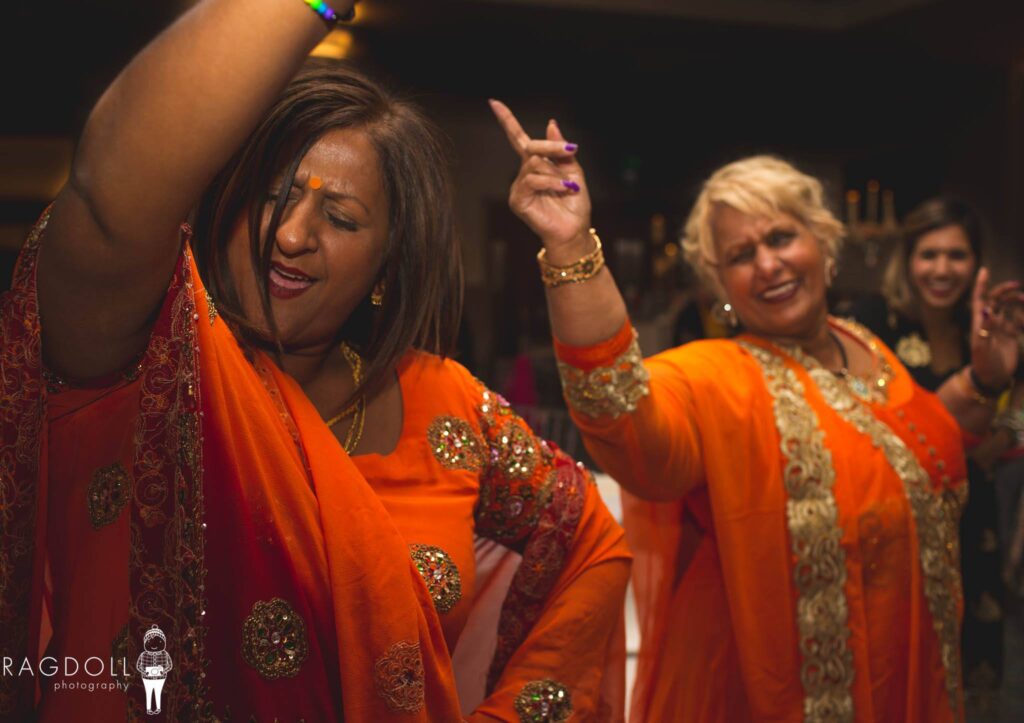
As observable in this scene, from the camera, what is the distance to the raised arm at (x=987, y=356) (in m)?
1.90

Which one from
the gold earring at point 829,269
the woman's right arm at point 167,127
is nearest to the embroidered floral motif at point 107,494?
the woman's right arm at point 167,127

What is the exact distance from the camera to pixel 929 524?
166 centimetres

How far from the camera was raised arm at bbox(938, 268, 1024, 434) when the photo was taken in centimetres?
190

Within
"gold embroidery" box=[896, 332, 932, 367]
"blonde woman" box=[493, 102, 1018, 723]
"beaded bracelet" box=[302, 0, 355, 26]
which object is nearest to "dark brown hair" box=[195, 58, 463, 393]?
"blonde woman" box=[493, 102, 1018, 723]

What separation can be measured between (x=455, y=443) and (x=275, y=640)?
0.39 meters

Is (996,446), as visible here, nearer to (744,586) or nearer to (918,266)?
(918,266)

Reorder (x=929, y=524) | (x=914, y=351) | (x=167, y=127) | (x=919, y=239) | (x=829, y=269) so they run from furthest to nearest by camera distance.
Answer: (x=919, y=239) → (x=914, y=351) → (x=829, y=269) → (x=929, y=524) → (x=167, y=127)

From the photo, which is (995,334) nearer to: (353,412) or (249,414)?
(353,412)

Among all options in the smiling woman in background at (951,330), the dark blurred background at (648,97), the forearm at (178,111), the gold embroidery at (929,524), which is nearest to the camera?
the forearm at (178,111)

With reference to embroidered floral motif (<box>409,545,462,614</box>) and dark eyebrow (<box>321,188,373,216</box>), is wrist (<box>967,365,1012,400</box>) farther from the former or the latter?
dark eyebrow (<box>321,188,373,216</box>)

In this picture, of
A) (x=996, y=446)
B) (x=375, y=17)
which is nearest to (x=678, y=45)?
(x=375, y=17)

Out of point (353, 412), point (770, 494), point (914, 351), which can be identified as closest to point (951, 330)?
point (914, 351)

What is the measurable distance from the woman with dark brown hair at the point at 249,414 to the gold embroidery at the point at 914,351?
5.87 feet

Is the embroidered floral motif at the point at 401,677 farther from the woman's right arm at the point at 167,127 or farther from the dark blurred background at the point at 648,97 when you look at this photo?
the dark blurred background at the point at 648,97
